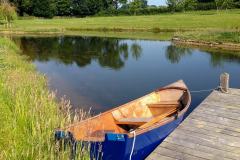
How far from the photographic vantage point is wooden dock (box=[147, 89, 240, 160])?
719cm

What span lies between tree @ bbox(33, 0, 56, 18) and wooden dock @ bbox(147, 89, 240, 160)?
260 feet

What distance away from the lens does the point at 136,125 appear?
958 cm

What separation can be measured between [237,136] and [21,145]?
4458 millimetres

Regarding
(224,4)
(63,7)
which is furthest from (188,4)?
(63,7)

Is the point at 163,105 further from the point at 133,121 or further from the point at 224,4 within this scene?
the point at 224,4

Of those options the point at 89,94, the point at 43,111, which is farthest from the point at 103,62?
the point at 43,111

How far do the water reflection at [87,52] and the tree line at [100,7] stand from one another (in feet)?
127

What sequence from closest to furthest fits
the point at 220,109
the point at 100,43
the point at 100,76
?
1. the point at 220,109
2. the point at 100,76
3. the point at 100,43

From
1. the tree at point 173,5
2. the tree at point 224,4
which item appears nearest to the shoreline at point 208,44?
the tree at point 224,4

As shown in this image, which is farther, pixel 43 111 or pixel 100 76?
pixel 100 76

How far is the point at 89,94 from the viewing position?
1745 centimetres

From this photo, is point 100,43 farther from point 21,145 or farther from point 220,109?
point 21,145

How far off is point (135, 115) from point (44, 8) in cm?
7934

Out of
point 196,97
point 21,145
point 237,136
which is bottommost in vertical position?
point 196,97
